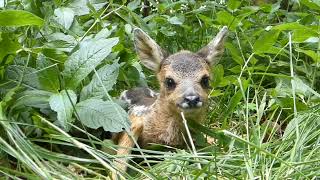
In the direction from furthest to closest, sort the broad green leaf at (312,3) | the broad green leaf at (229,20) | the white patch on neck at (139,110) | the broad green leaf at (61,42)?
the broad green leaf at (312,3), the broad green leaf at (229,20), the white patch on neck at (139,110), the broad green leaf at (61,42)

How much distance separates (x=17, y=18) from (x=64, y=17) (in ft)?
2.73

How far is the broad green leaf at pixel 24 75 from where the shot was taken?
382cm

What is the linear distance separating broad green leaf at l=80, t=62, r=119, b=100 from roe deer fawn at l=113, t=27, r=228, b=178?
0.50m

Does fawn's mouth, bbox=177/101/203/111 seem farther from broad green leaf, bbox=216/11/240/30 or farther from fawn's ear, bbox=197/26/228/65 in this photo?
broad green leaf, bbox=216/11/240/30

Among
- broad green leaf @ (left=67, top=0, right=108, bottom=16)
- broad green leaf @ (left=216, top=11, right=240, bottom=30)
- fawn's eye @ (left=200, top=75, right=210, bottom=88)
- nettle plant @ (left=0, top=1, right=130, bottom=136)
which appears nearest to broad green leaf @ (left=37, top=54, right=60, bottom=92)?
nettle plant @ (left=0, top=1, right=130, bottom=136)

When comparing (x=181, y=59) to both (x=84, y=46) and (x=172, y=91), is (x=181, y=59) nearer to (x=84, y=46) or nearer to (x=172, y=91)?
(x=172, y=91)

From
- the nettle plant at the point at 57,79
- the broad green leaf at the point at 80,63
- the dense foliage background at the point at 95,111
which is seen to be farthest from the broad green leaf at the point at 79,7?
the broad green leaf at the point at 80,63

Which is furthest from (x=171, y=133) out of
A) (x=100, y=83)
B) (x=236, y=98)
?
(x=100, y=83)

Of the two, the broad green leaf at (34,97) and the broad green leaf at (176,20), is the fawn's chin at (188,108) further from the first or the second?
the broad green leaf at (176,20)

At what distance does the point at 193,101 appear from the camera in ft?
14.0

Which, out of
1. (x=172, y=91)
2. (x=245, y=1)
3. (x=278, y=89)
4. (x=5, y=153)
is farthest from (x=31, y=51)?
(x=245, y=1)

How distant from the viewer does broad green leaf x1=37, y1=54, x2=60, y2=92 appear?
3713mm

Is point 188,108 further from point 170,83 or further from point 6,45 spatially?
point 6,45

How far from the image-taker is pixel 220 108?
512 centimetres
